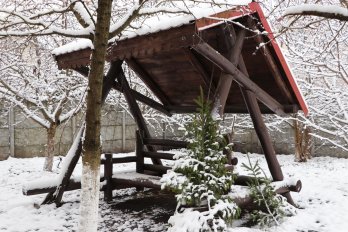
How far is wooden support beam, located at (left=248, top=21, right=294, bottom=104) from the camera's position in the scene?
596 cm

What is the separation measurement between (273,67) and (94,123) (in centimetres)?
393

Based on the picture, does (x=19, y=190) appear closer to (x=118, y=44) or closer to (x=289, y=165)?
(x=118, y=44)

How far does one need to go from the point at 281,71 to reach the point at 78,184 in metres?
4.44

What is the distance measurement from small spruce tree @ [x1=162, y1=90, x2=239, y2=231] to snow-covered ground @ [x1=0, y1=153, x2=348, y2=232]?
2.57ft

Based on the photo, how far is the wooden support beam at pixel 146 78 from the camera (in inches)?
313

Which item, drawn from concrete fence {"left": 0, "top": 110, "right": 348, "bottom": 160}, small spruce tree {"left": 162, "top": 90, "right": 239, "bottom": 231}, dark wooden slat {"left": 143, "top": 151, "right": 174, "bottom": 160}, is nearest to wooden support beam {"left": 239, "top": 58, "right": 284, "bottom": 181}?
small spruce tree {"left": 162, "top": 90, "right": 239, "bottom": 231}

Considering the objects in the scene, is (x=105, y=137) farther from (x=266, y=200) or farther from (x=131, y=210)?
(x=266, y=200)

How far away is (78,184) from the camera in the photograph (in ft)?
22.7

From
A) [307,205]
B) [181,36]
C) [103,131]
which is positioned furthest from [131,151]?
[181,36]

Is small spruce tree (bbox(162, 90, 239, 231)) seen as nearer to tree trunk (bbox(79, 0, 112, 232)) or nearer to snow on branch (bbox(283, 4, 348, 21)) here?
tree trunk (bbox(79, 0, 112, 232))

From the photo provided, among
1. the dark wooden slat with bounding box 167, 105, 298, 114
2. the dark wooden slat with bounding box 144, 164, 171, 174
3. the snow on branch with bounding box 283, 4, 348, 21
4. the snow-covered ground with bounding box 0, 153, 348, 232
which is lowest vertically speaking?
the snow-covered ground with bounding box 0, 153, 348, 232

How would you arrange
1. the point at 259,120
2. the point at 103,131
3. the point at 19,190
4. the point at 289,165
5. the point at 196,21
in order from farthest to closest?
the point at 103,131
the point at 289,165
the point at 19,190
the point at 259,120
the point at 196,21

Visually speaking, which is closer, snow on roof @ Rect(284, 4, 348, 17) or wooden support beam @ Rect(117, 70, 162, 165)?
snow on roof @ Rect(284, 4, 348, 17)

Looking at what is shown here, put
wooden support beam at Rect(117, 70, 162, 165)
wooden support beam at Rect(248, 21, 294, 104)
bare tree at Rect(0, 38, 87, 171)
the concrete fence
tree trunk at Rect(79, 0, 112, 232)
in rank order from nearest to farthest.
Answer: tree trunk at Rect(79, 0, 112, 232) < wooden support beam at Rect(248, 21, 294, 104) < wooden support beam at Rect(117, 70, 162, 165) < bare tree at Rect(0, 38, 87, 171) < the concrete fence
